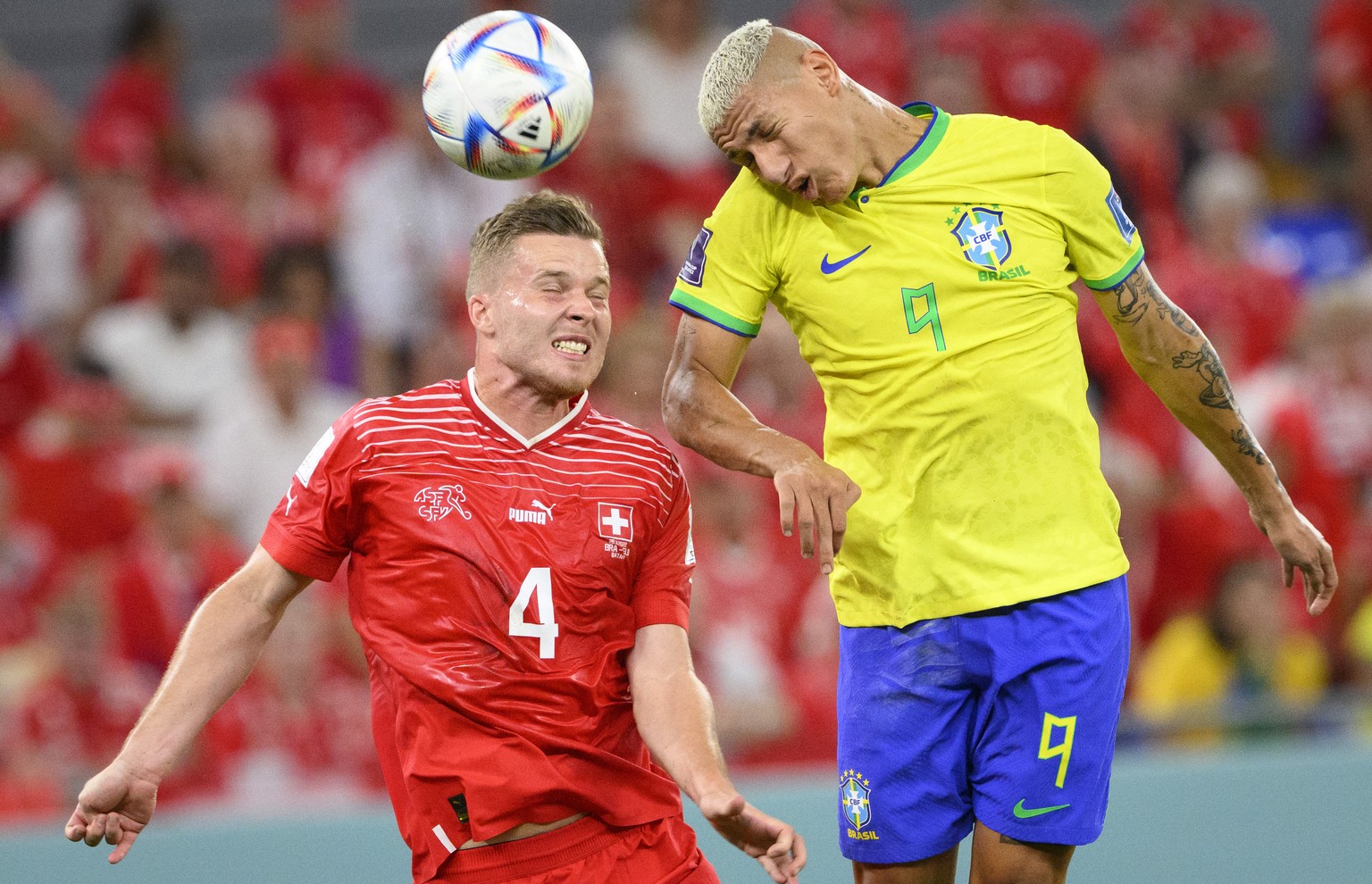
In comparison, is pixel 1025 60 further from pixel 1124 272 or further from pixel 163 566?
pixel 1124 272

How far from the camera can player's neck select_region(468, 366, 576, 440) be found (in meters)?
3.78

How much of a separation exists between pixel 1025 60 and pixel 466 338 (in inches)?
145

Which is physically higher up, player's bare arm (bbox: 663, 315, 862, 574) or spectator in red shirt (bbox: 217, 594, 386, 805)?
player's bare arm (bbox: 663, 315, 862, 574)

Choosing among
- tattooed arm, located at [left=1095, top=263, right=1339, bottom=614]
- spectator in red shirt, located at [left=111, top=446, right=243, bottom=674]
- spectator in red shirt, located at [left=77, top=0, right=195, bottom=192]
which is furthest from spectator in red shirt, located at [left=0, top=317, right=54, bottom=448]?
tattooed arm, located at [left=1095, top=263, right=1339, bottom=614]

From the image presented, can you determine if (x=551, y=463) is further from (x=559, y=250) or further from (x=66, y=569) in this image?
(x=66, y=569)

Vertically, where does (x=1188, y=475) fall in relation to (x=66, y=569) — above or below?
above

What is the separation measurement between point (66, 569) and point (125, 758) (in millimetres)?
4220

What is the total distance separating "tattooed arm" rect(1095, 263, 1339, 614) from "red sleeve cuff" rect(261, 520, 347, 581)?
1.82 m

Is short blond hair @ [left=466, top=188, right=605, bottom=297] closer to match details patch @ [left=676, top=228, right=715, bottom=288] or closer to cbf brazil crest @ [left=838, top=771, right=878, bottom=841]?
match details patch @ [left=676, top=228, right=715, bottom=288]

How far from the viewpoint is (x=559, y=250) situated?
12.2 ft

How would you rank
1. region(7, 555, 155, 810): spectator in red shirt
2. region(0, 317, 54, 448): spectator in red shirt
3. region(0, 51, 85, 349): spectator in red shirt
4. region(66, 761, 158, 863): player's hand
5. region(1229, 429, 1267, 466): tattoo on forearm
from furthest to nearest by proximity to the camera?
region(0, 51, 85, 349): spectator in red shirt, region(0, 317, 54, 448): spectator in red shirt, region(7, 555, 155, 810): spectator in red shirt, region(1229, 429, 1267, 466): tattoo on forearm, region(66, 761, 158, 863): player's hand

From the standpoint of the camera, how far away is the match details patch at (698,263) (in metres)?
3.80

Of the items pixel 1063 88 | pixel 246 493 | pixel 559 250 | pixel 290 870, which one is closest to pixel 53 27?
pixel 246 493

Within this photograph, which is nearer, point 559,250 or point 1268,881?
point 559,250
